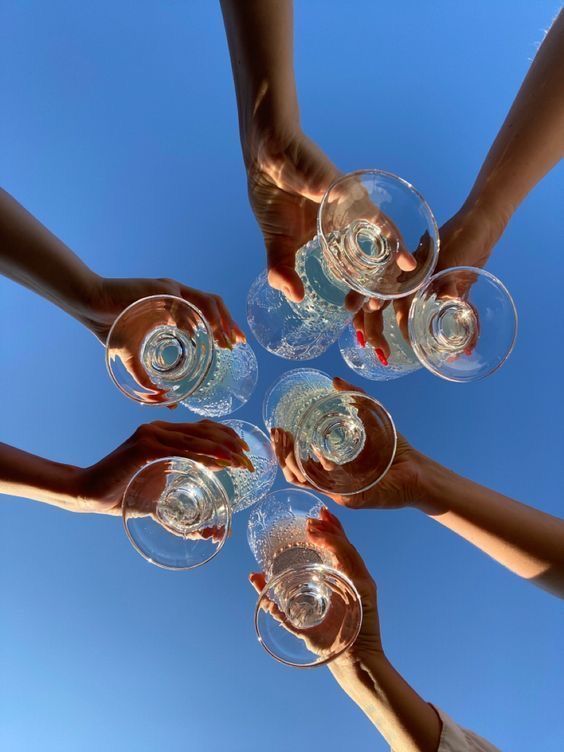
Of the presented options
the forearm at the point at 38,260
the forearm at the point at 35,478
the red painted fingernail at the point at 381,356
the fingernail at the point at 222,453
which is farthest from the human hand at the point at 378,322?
the forearm at the point at 35,478

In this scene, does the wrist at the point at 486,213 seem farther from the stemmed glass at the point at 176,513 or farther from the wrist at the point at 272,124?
the stemmed glass at the point at 176,513

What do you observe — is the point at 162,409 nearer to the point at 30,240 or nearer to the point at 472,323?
the point at 30,240

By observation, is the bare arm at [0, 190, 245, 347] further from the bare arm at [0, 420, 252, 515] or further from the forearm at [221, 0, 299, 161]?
the forearm at [221, 0, 299, 161]

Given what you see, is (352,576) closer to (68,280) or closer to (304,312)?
(304,312)

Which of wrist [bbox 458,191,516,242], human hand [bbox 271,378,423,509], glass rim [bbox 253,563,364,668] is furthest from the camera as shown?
wrist [bbox 458,191,516,242]

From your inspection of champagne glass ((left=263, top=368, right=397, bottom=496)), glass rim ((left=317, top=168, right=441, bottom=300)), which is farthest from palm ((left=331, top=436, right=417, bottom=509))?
glass rim ((left=317, top=168, right=441, bottom=300))

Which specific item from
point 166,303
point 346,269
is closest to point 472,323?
point 346,269
